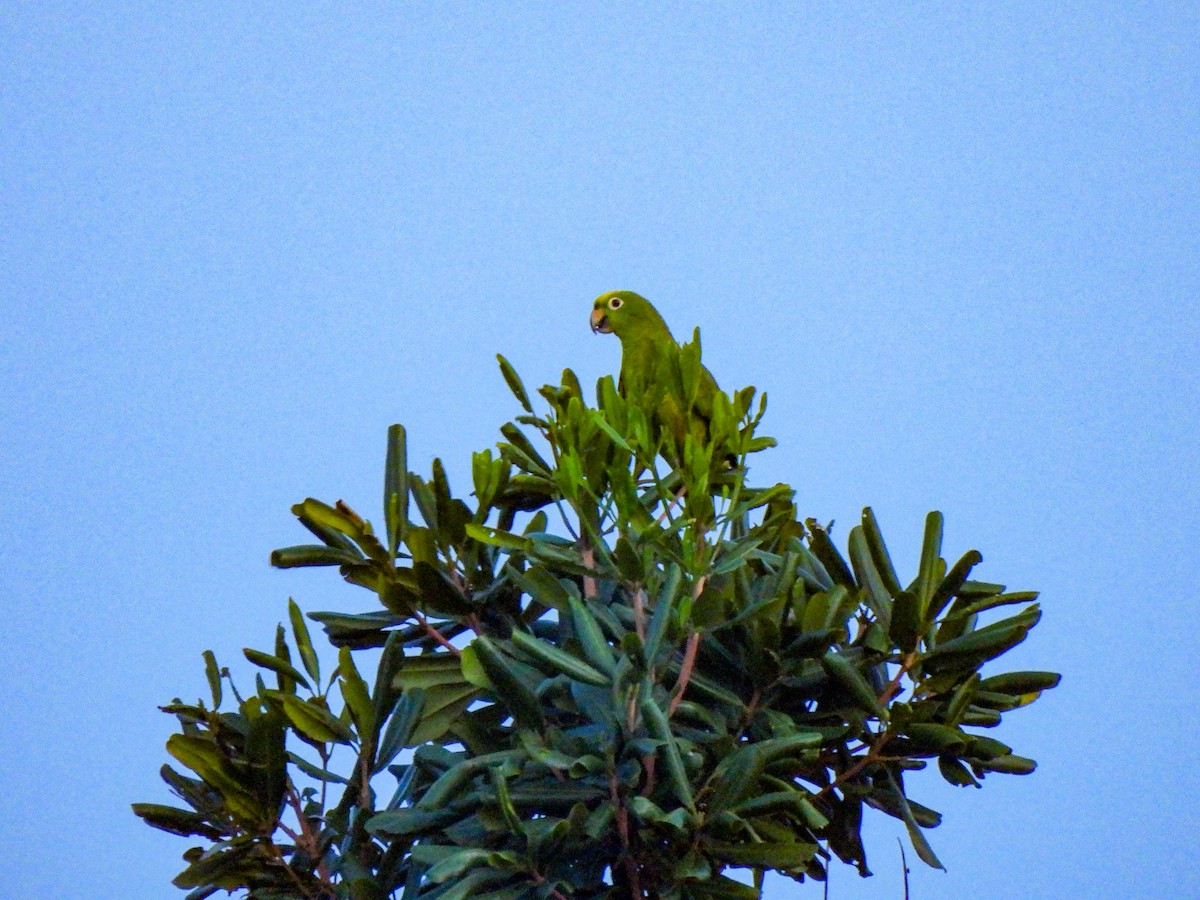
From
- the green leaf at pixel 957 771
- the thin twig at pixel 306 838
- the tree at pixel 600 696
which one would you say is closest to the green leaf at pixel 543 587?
the tree at pixel 600 696

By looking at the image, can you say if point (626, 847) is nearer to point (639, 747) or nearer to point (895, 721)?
point (639, 747)

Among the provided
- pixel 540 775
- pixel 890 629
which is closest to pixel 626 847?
pixel 540 775

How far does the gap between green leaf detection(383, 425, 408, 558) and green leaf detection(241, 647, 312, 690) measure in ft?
0.74

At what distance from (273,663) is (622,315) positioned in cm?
131

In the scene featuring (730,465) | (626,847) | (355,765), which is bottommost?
(626,847)

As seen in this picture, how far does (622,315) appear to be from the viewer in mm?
2971

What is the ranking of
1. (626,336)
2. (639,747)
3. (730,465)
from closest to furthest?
1. (639,747)
2. (730,465)
3. (626,336)

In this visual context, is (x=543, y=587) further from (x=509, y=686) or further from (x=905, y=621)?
(x=905, y=621)

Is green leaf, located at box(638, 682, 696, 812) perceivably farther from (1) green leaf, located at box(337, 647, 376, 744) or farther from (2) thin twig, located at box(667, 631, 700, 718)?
(1) green leaf, located at box(337, 647, 376, 744)

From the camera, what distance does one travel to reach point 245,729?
1.93 m

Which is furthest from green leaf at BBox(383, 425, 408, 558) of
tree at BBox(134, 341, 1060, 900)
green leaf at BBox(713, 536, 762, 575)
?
green leaf at BBox(713, 536, 762, 575)

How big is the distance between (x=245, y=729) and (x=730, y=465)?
33.8 inches

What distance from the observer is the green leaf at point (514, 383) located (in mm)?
2010

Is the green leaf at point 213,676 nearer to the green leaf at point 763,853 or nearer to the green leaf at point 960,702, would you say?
the green leaf at point 763,853
